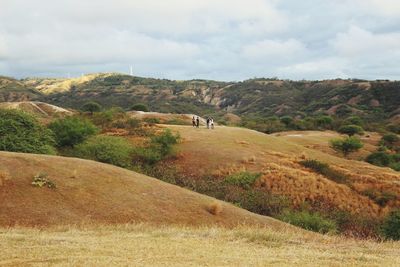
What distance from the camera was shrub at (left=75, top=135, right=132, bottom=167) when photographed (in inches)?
1866

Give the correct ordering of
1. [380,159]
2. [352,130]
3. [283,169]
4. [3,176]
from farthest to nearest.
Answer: [352,130] < [380,159] < [283,169] < [3,176]

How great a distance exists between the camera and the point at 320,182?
1837 inches

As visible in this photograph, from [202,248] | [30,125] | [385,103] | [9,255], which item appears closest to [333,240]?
[202,248]

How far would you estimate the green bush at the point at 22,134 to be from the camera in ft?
133

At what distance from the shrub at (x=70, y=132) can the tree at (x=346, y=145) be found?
123ft

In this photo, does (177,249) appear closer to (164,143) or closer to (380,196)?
(380,196)

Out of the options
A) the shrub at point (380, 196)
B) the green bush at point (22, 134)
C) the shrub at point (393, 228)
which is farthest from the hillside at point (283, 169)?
the green bush at point (22, 134)

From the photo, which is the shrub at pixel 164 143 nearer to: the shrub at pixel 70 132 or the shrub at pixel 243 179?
the shrub at pixel 70 132

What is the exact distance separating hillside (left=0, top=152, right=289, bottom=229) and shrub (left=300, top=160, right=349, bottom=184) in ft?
78.8

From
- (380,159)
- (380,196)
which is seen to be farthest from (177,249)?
(380,159)

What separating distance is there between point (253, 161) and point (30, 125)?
23.1 metres

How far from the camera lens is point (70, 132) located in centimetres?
5288

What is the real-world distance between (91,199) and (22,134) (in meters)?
19.7

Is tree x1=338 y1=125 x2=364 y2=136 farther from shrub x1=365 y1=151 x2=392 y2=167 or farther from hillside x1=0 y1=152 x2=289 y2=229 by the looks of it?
hillside x1=0 y1=152 x2=289 y2=229
